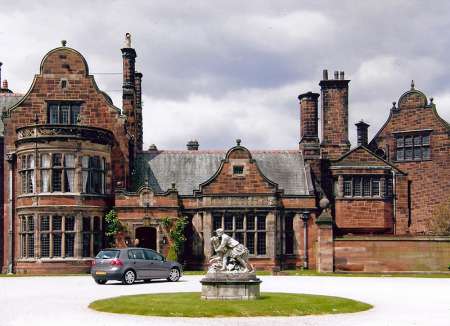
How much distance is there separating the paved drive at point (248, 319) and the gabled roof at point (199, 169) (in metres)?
14.8

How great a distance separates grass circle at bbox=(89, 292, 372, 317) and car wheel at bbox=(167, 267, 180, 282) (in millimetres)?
9669

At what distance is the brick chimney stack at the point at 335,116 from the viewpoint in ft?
166

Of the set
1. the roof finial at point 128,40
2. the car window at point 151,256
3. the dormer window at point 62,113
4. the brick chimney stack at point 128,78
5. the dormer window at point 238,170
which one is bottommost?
the car window at point 151,256

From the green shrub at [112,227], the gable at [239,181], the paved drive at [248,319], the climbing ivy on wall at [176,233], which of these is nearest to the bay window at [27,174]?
the green shrub at [112,227]

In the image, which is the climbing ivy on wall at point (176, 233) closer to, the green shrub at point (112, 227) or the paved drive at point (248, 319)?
the green shrub at point (112, 227)

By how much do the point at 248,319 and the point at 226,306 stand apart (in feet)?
6.33

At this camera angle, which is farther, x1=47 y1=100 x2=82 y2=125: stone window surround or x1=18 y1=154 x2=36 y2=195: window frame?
x1=47 y1=100 x2=82 y2=125: stone window surround

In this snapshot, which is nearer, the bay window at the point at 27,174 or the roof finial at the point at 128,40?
the bay window at the point at 27,174

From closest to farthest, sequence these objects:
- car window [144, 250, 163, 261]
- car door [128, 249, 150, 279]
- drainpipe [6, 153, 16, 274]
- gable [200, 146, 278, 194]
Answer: car door [128, 249, 150, 279] < car window [144, 250, 163, 261] < drainpipe [6, 153, 16, 274] < gable [200, 146, 278, 194]

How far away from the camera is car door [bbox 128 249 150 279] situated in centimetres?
3147

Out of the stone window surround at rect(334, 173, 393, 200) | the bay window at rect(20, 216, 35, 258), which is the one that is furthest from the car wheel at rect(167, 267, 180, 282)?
the stone window surround at rect(334, 173, 393, 200)

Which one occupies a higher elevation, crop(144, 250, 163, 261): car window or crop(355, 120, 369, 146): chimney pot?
crop(355, 120, 369, 146): chimney pot

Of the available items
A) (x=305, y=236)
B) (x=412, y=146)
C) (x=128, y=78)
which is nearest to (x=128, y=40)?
(x=128, y=78)

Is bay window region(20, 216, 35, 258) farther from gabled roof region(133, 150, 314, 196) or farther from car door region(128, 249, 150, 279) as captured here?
car door region(128, 249, 150, 279)
